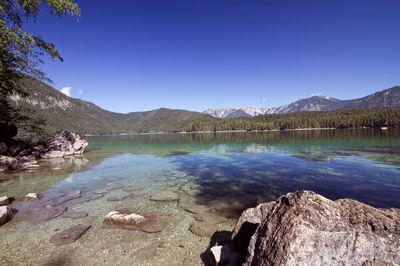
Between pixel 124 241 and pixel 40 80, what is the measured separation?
663 inches

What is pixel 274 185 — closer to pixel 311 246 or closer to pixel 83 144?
pixel 311 246

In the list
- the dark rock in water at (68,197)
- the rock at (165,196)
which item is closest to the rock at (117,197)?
the rock at (165,196)

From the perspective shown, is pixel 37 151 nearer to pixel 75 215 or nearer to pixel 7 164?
pixel 7 164

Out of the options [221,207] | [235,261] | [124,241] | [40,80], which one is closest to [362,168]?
[221,207]

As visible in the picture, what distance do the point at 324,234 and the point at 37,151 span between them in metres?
48.3

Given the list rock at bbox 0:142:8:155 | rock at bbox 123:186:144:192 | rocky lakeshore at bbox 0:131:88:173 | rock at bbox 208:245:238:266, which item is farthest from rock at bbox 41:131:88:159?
rock at bbox 208:245:238:266

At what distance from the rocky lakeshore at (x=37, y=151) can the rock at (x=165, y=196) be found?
23.9m

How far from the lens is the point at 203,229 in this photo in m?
8.41

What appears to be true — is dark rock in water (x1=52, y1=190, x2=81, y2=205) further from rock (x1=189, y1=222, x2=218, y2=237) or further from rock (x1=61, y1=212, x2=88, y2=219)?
rock (x1=189, y1=222, x2=218, y2=237)

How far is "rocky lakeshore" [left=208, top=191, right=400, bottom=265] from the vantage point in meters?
3.68

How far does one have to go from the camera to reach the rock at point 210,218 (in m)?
9.22

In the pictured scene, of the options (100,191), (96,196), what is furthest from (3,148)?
(96,196)

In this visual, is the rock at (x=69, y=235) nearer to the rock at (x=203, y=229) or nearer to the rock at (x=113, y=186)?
the rock at (x=203, y=229)

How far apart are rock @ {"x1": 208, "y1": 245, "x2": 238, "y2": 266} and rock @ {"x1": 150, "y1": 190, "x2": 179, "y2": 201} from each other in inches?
276
